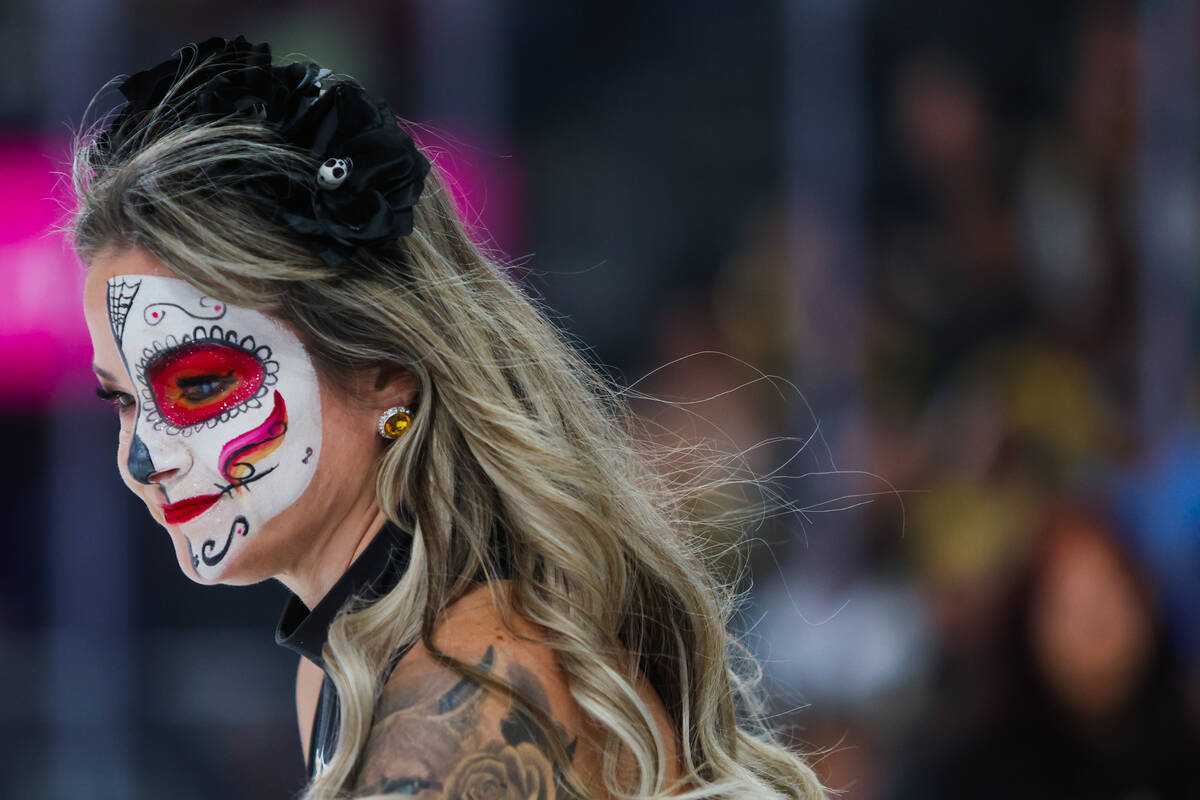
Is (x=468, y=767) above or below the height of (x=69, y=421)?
above

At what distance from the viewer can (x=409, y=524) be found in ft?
6.26

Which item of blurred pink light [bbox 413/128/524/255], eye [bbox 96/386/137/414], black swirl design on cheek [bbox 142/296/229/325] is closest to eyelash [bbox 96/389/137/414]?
eye [bbox 96/386/137/414]

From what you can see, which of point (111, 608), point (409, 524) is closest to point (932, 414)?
point (111, 608)

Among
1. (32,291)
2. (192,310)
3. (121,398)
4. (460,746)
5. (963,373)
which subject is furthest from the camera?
(32,291)

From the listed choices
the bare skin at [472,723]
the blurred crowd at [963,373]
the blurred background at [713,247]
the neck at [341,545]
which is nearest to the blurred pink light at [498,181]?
the blurred background at [713,247]

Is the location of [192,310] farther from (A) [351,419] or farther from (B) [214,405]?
(A) [351,419]

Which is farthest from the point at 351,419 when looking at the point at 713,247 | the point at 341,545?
the point at 713,247

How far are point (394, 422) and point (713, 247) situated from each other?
4097mm

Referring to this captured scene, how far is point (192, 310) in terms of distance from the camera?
1896 millimetres

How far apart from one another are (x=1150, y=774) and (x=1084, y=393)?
6.79ft

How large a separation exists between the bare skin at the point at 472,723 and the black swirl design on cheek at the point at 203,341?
0.39m

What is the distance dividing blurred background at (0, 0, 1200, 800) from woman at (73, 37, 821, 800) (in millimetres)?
3647

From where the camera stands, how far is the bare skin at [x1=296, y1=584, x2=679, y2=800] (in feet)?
5.35

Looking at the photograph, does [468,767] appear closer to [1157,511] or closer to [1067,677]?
[1067,677]
